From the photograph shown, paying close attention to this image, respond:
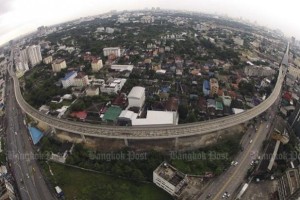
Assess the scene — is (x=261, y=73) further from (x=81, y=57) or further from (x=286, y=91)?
(x=81, y=57)

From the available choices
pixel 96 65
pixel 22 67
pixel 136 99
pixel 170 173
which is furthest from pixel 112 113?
pixel 22 67

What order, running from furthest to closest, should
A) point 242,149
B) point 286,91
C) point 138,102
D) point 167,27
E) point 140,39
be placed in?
point 167,27, point 140,39, point 286,91, point 138,102, point 242,149

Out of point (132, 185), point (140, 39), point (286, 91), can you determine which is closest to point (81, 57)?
point (140, 39)

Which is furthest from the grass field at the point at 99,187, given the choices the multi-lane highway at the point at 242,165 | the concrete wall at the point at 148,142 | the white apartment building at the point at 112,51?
the white apartment building at the point at 112,51

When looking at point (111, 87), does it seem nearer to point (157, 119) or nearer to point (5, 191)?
point (157, 119)

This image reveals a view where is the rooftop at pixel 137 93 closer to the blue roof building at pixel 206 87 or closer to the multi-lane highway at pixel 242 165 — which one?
the blue roof building at pixel 206 87
